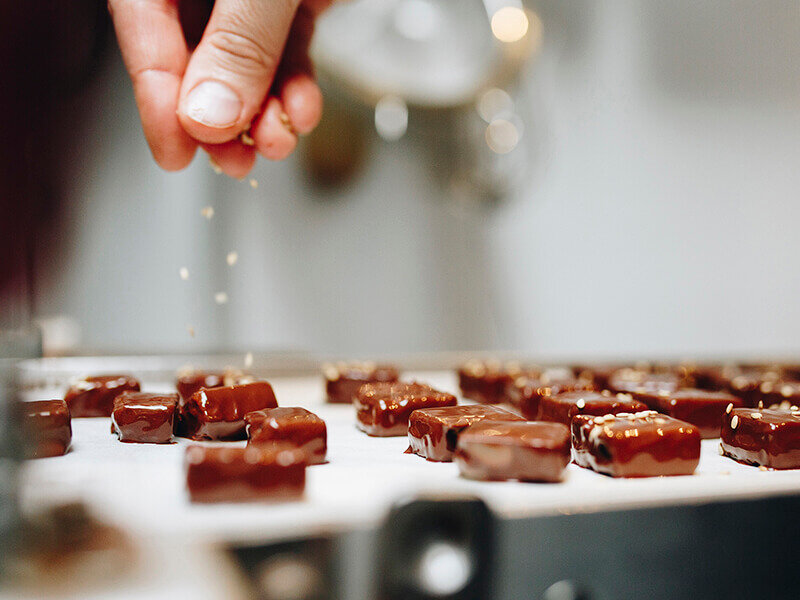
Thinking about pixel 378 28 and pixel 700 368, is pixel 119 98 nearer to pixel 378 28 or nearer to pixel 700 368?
pixel 378 28

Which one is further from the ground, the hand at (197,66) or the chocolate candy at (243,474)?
the hand at (197,66)

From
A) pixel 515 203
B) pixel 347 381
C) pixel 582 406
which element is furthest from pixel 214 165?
pixel 515 203

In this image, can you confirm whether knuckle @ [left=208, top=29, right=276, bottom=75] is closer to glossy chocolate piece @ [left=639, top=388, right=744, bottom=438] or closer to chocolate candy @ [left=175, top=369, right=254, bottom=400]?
chocolate candy @ [left=175, top=369, right=254, bottom=400]

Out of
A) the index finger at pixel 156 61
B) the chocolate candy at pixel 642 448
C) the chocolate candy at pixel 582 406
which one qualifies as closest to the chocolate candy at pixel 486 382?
the chocolate candy at pixel 582 406

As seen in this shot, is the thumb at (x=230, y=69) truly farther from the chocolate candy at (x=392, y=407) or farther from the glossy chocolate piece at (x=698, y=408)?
the glossy chocolate piece at (x=698, y=408)

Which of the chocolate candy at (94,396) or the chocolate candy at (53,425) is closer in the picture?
the chocolate candy at (53,425)
